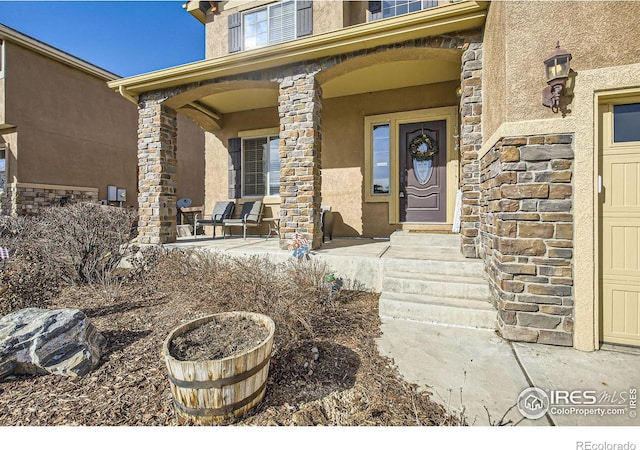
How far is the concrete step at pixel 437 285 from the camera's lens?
3205 millimetres

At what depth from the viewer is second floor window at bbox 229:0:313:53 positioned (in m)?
6.49

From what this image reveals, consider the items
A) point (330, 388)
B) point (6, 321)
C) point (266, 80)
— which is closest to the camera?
point (330, 388)

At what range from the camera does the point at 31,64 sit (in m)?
8.52

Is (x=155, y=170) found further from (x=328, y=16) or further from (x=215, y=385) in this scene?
(x=215, y=385)

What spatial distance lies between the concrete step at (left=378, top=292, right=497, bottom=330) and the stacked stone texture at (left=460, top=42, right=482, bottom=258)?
98 centimetres

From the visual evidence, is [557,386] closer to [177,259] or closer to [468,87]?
[468,87]

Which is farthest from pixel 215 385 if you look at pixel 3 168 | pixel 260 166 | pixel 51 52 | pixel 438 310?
pixel 51 52

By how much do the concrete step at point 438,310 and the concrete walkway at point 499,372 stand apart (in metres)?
0.13

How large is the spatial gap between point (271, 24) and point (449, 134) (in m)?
4.85

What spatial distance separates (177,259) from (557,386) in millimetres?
4446
